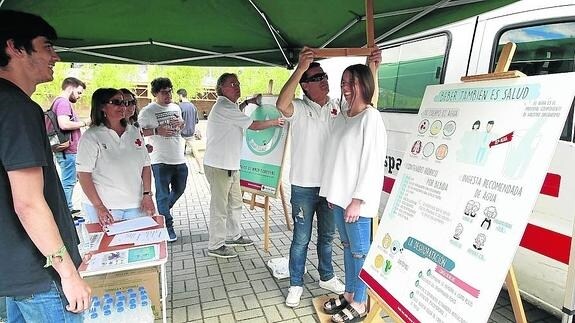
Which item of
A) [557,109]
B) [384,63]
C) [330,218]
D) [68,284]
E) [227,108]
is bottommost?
[330,218]

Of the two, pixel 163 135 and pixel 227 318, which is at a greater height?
pixel 163 135

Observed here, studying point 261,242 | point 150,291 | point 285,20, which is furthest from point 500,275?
point 261,242

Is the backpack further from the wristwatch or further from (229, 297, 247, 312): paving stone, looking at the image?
the wristwatch

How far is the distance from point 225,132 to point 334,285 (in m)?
1.71

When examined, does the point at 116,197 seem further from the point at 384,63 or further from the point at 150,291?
the point at 384,63

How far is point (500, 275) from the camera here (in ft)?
4.15

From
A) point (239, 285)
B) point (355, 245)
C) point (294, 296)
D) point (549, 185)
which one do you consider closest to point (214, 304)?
point (239, 285)

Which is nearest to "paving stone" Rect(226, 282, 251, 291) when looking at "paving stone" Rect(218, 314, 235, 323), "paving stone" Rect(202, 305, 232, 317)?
"paving stone" Rect(202, 305, 232, 317)

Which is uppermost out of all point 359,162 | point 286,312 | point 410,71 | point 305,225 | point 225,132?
point 410,71

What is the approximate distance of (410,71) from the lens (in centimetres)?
375

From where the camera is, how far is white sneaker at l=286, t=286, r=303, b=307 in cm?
279

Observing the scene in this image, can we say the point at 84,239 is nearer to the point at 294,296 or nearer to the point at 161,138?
the point at 294,296

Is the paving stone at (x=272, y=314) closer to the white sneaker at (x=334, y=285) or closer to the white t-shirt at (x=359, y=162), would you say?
the white sneaker at (x=334, y=285)

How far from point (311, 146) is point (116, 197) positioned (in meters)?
1.39
